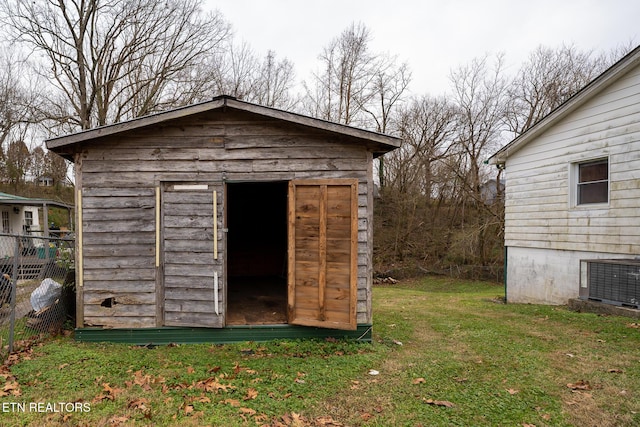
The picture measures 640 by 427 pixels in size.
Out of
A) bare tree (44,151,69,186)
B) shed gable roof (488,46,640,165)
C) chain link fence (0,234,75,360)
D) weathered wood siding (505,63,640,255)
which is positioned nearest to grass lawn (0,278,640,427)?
chain link fence (0,234,75,360)

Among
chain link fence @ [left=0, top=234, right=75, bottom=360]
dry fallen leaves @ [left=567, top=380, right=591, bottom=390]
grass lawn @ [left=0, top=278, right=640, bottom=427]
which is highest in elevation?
chain link fence @ [left=0, top=234, right=75, bottom=360]

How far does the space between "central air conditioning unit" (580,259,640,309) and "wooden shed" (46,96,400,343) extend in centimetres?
522

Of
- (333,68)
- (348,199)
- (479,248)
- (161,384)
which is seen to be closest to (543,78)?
(479,248)

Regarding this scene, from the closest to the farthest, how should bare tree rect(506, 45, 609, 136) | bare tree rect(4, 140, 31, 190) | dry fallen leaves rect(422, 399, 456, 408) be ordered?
dry fallen leaves rect(422, 399, 456, 408), bare tree rect(506, 45, 609, 136), bare tree rect(4, 140, 31, 190)

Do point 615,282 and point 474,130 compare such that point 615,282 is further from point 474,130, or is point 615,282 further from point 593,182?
point 474,130

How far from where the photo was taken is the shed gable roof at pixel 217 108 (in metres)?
4.86

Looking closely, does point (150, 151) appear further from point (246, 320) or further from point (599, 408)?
point (599, 408)

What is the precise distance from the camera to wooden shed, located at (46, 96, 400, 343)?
504cm

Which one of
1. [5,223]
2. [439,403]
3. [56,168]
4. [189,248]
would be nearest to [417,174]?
[189,248]

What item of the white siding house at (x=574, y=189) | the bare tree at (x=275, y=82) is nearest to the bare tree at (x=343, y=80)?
the bare tree at (x=275, y=82)

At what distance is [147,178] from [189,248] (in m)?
1.17

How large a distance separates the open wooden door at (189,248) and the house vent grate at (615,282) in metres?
7.27

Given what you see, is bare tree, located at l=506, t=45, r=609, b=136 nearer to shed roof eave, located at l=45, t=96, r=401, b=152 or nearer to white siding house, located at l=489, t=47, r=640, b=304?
white siding house, located at l=489, t=47, r=640, b=304

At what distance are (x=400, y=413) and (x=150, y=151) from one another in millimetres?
4574
